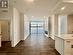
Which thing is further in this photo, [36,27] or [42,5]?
[36,27]

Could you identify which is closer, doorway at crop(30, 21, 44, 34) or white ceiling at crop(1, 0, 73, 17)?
white ceiling at crop(1, 0, 73, 17)

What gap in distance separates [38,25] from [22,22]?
11918mm

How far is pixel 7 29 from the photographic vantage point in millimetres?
10367

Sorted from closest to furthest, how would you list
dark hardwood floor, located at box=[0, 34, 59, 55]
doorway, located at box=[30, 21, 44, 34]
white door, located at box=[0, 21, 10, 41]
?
dark hardwood floor, located at box=[0, 34, 59, 55], white door, located at box=[0, 21, 10, 41], doorway, located at box=[30, 21, 44, 34]

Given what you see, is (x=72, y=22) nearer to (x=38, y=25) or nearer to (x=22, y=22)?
(x=22, y=22)

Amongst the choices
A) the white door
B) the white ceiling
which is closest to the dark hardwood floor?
the white door

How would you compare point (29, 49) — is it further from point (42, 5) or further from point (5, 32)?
point (5, 32)

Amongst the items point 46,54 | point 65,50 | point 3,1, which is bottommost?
point 46,54

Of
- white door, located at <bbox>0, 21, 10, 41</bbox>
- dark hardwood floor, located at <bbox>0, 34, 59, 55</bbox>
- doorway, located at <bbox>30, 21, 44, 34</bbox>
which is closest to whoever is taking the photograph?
dark hardwood floor, located at <bbox>0, 34, 59, 55</bbox>

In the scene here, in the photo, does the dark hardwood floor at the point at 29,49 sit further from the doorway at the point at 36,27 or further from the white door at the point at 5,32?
the doorway at the point at 36,27

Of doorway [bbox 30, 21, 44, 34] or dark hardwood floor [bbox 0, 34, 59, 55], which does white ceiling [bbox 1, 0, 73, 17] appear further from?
doorway [bbox 30, 21, 44, 34]

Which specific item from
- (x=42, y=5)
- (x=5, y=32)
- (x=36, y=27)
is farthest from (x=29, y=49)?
(x=36, y=27)

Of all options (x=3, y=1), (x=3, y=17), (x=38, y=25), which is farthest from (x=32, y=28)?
(x=3, y=1)

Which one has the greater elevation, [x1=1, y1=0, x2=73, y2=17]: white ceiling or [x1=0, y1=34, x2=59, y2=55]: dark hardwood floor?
[x1=1, y1=0, x2=73, y2=17]: white ceiling
